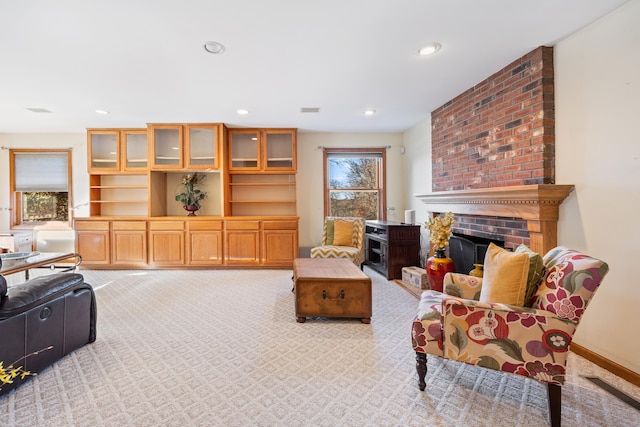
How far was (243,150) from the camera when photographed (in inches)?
205

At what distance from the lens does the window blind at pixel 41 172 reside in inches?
209

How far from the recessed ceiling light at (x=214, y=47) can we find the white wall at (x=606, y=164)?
9.06 ft

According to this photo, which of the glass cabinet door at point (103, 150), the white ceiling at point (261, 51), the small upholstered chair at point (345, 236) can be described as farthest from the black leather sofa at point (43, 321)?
the glass cabinet door at point (103, 150)

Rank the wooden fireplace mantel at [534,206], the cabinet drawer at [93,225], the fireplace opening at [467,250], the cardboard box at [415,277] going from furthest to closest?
the cabinet drawer at [93,225] → the cardboard box at [415,277] → the fireplace opening at [467,250] → the wooden fireplace mantel at [534,206]

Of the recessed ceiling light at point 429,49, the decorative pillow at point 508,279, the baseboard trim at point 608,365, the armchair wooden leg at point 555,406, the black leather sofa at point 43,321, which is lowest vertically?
the baseboard trim at point 608,365

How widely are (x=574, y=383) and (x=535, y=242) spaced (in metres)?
1.05

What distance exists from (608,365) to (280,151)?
4.64 meters

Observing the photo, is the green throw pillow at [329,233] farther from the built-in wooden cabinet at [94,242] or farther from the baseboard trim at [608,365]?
the built-in wooden cabinet at [94,242]

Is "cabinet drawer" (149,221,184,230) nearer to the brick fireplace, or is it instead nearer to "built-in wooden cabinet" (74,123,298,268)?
"built-in wooden cabinet" (74,123,298,268)

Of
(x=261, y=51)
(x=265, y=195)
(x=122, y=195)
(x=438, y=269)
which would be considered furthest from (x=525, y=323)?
(x=122, y=195)

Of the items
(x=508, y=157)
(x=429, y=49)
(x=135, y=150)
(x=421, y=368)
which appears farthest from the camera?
(x=135, y=150)

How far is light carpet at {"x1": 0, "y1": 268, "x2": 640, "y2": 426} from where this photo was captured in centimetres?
156

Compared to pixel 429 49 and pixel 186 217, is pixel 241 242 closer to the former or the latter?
pixel 186 217

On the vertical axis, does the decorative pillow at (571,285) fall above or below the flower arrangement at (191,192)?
below
